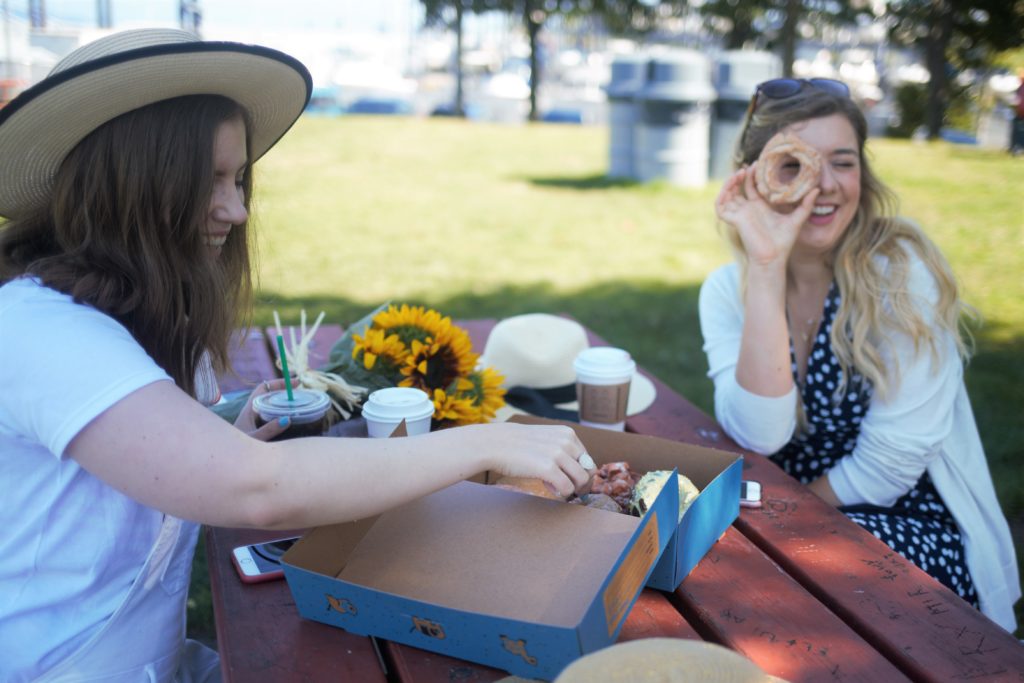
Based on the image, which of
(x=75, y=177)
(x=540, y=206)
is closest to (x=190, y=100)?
(x=75, y=177)

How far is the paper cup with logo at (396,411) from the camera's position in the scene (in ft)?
5.81

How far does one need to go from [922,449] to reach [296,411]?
4.84ft

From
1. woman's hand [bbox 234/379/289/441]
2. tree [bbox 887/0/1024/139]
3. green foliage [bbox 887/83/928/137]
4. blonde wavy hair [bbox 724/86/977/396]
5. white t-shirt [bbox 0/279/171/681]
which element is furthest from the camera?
green foliage [bbox 887/83/928/137]

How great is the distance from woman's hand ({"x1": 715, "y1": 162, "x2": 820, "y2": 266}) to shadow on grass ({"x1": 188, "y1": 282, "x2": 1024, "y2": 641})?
1580mm

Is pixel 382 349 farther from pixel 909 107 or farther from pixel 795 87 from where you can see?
pixel 909 107

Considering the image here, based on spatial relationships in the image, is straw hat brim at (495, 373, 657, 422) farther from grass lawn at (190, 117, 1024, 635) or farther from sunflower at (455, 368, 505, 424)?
grass lawn at (190, 117, 1024, 635)

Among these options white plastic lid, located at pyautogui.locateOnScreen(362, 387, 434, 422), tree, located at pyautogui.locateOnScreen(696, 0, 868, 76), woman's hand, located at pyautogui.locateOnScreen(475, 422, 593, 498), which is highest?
tree, located at pyautogui.locateOnScreen(696, 0, 868, 76)

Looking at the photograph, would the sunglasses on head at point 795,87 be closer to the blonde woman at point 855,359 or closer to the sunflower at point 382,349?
the blonde woman at point 855,359

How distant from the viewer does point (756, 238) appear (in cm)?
225

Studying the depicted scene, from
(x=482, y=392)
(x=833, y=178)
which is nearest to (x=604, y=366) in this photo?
(x=482, y=392)

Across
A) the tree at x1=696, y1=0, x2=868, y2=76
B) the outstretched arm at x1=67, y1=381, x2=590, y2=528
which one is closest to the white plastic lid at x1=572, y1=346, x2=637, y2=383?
the outstretched arm at x1=67, y1=381, x2=590, y2=528

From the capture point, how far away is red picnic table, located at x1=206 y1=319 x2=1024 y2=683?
1291 mm

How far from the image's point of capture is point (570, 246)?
303 inches

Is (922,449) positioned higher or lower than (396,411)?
lower
